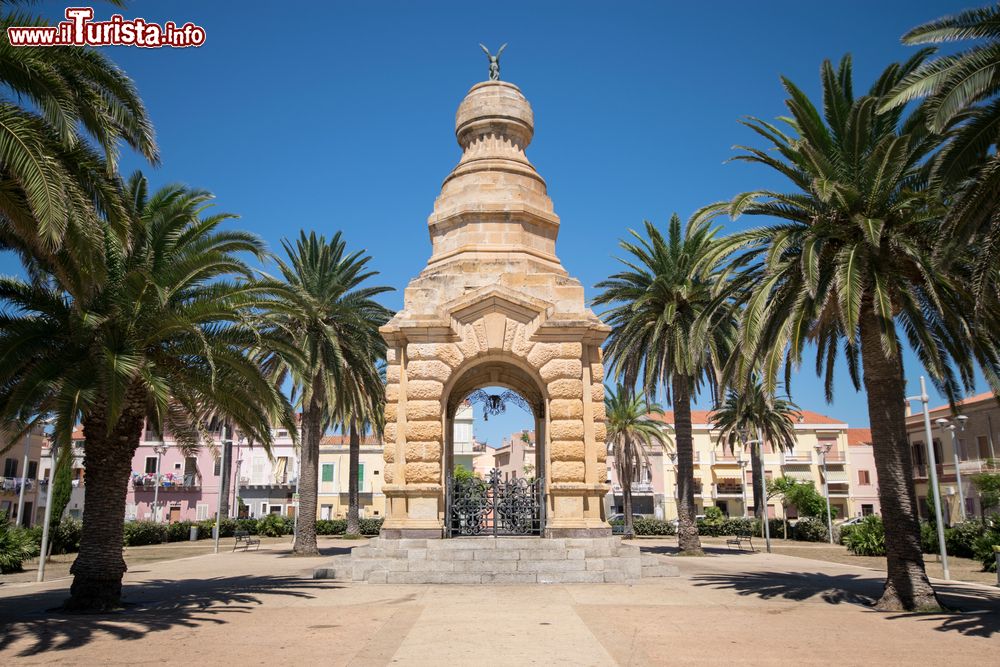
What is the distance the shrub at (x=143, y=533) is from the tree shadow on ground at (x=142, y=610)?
20343mm

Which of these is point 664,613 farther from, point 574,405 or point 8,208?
point 8,208

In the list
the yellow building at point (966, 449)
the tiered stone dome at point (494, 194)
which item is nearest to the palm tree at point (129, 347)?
the tiered stone dome at point (494, 194)

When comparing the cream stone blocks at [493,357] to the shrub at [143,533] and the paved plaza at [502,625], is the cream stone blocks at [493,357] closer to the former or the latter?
Result: the paved plaza at [502,625]

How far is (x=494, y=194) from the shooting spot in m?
20.1

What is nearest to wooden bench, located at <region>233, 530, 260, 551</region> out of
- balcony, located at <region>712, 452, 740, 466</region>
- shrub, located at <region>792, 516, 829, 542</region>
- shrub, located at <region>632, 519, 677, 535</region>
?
shrub, located at <region>632, 519, 677, 535</region>

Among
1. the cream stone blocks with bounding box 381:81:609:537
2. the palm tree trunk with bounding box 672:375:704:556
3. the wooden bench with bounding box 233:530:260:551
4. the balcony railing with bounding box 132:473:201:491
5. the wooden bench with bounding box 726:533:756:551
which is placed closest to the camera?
the cream stone blocks with bounding box 381:81:609:537

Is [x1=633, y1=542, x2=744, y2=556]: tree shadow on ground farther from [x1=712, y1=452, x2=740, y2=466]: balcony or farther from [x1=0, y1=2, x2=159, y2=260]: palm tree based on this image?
[x1=712, y1=452, x2=740, y2=466]: balcony

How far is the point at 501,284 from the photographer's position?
18.0 meters

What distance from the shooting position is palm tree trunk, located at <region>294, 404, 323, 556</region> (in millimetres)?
27359

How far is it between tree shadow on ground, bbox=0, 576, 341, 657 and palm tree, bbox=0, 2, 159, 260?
5.48 metres

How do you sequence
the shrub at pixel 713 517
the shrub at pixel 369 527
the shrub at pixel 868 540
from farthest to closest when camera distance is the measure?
the shrub at pixel 713 517 < the shrub at pixel 369 527 < the shrub at pixel 868 540

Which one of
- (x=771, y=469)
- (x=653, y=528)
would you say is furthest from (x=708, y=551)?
(x=771, y=469)

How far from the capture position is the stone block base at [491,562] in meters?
15.7

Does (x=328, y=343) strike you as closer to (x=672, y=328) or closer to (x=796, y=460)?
(x=672, y=328)
